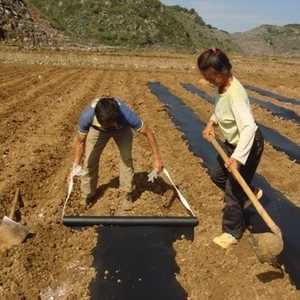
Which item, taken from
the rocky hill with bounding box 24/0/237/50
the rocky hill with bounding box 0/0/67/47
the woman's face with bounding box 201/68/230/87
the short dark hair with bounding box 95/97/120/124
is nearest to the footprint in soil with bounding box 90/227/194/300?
the short dark hair with bounding box 95/97/120/124

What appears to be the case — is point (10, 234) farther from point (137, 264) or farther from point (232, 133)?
point (232, 133)

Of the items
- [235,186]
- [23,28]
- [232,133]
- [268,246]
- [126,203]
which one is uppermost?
[232,133]

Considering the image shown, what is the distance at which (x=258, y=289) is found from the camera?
414 cm

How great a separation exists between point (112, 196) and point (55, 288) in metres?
1.98

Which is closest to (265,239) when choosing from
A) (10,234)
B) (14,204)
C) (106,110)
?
(106,110)

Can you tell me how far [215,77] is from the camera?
13.5 feet

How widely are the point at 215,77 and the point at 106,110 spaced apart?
3.46 ft

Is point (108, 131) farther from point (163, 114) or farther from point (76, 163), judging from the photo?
point (163, 114)

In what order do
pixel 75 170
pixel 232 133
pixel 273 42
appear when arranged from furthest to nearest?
1. pixel 273 42
2. pixel 75 170
3. pixel 232 133

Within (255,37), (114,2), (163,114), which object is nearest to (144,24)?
(114,2)

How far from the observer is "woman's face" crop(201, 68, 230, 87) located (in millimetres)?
4082

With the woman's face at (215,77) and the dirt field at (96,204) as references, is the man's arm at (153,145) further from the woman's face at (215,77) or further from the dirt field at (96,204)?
the woman's face at (215,77)

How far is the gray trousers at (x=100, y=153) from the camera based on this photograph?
5.36 metres

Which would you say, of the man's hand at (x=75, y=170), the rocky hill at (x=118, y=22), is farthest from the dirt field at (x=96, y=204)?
the rocky hill at (x=118, y=22)
